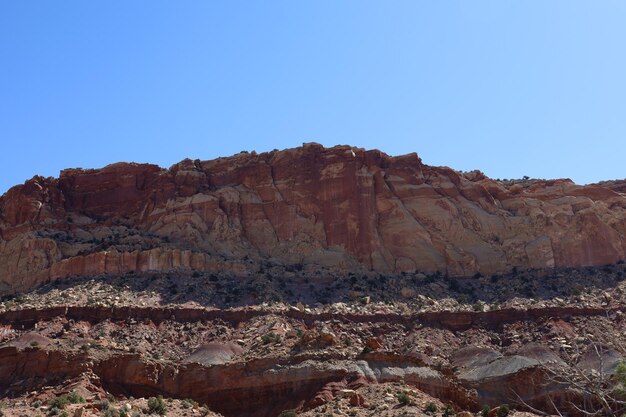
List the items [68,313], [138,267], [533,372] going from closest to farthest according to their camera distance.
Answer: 1. [533,372]
2. [68,313]
3. [138,267]

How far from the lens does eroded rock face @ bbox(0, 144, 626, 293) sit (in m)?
71.7

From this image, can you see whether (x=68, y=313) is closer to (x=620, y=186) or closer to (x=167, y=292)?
(x=167, y=292)

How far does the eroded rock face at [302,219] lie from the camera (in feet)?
235

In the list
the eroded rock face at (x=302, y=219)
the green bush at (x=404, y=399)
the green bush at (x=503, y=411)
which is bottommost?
the green bush at (x=503, y=411)

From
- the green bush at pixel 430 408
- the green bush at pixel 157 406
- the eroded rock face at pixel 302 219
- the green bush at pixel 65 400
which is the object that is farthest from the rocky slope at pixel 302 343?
the eroded rock face at pixel 302 219

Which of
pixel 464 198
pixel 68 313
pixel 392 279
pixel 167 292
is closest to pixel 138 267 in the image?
pixel 167 292

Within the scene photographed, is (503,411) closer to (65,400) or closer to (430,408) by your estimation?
(430,408)

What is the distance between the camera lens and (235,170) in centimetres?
7988

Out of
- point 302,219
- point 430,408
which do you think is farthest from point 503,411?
point 302,219

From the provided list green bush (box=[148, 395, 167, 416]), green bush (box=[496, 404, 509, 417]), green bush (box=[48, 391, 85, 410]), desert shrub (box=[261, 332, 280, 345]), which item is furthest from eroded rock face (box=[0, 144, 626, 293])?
green bush (box=[496, 404, 509, 417])

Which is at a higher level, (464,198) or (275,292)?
(464,198)

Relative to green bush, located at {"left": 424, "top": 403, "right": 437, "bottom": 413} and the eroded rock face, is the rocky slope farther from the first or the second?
the eroded rock face

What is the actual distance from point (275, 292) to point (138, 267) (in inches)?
480

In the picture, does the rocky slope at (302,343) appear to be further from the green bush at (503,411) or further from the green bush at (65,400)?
the green bush at (503,411)
